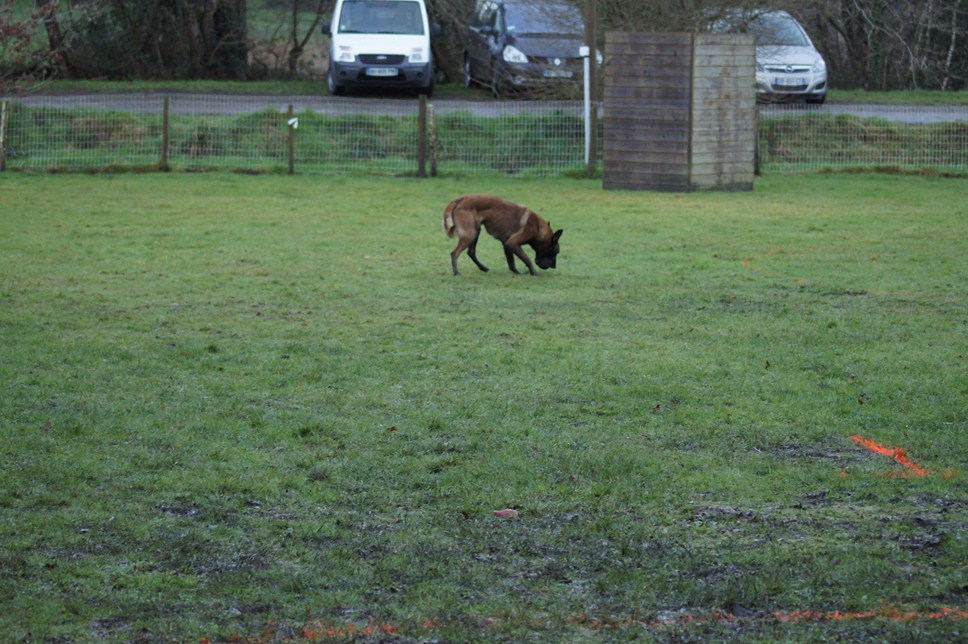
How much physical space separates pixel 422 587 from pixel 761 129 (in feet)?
62.0

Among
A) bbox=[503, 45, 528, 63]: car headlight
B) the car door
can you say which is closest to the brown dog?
bbox=[503, 45, 528, 63]: car headlight

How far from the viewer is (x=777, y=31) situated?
25094 millimetres

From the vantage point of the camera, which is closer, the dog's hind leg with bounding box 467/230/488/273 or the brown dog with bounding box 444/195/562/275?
the brown dog with bounding box 444/195/562/275

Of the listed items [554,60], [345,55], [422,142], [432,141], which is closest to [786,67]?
[554,60]

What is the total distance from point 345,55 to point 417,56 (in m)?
1.49

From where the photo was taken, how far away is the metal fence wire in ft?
71.9

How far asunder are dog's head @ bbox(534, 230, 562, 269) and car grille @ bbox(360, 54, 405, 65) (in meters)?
14.3

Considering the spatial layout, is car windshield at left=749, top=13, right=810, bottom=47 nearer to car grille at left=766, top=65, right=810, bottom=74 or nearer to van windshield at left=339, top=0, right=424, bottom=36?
car grille at left=766, top=65, right=810, bottom=74

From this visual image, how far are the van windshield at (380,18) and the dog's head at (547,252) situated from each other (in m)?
15.3

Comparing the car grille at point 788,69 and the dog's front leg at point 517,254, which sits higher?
the car grille at point 788,69

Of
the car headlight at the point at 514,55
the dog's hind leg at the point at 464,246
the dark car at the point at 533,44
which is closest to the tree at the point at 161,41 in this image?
the dark car at the point at 533,44

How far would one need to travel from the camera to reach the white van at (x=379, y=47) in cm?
2602

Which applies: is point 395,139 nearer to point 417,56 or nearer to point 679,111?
point 417,56

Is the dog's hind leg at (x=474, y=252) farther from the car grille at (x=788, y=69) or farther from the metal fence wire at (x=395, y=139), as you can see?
the car grille at (x=788, y=69)
